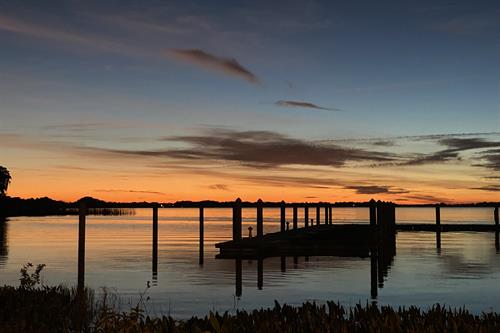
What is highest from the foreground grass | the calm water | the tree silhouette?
the tree silhouette

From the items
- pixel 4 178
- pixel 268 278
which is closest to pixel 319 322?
pixel 268 278

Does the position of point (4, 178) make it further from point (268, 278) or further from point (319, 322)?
point (319, 322)

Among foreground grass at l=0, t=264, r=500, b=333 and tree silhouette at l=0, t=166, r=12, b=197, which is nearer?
foreground grass at l=0, t=264, r=500, b=333

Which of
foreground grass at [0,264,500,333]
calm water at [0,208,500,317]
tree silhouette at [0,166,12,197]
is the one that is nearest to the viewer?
foreground grass at [0,264,500,333]

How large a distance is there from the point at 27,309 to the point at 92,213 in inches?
6815

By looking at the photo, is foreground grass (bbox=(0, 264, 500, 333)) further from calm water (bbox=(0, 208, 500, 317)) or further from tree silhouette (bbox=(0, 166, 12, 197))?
tree silhouette (bbox=(0, 166, 12, 197))

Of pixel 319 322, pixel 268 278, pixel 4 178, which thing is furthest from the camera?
pixel 4 178

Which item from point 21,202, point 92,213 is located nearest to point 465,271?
point 21,202

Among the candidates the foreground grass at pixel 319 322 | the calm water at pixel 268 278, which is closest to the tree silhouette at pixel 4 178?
the calm water at pixel 268 278

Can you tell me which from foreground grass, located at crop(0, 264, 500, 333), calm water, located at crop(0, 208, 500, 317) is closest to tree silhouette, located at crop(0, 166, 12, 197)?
calm water, located at crop(0, 208, 500, 317)

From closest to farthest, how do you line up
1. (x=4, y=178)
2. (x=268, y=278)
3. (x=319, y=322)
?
1. (x=319, y=322)
2. (x=268, y=278)
3. (x=4, y=178)

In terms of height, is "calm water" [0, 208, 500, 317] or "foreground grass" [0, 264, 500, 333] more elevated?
"foreground grass" [0, 264, 500, 333]

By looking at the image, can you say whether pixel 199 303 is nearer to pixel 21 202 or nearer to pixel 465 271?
pixel 465 271

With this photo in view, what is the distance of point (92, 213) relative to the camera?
183 m
